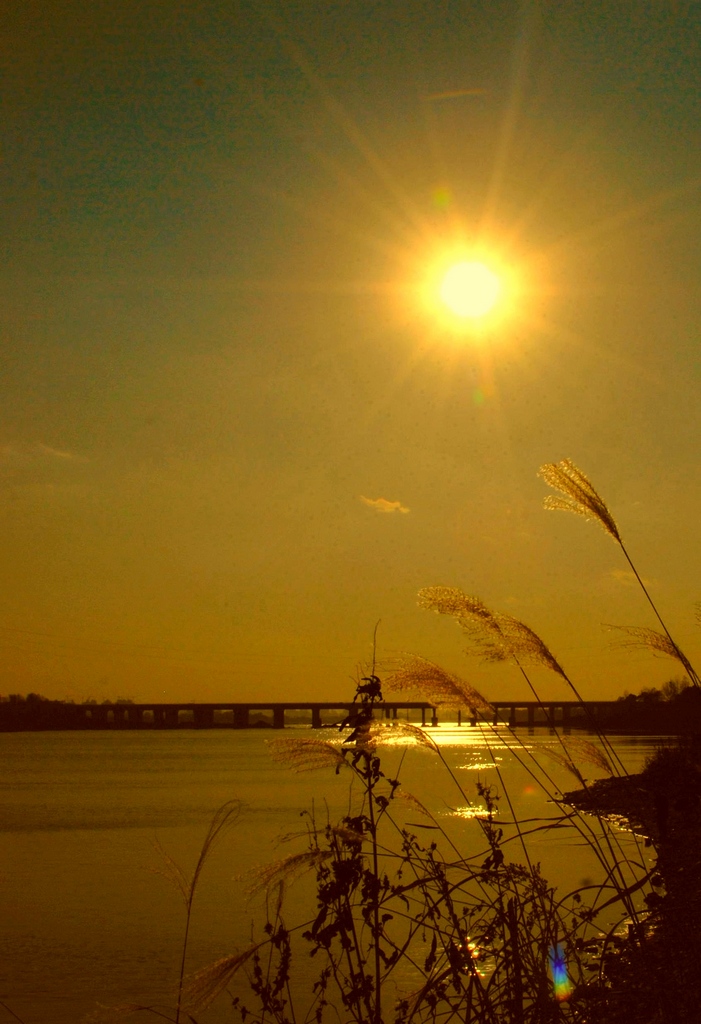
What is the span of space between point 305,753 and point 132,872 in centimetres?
2342

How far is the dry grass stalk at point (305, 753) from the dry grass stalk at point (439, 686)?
14.2 inches

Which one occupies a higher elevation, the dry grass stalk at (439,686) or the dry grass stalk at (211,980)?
the dry grass stalk at (439,686)

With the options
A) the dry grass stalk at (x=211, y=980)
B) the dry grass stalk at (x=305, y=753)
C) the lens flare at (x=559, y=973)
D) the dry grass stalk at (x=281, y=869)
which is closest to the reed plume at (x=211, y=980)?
the dry grass stalk at (x=211, y=980)

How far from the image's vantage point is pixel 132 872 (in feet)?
82.1

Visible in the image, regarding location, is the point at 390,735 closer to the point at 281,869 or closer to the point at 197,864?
the point at 281,869

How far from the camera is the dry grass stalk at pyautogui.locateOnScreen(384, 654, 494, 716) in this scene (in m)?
3.66

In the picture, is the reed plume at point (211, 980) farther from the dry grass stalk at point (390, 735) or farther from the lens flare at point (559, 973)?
the lens flare at point (559, 973)

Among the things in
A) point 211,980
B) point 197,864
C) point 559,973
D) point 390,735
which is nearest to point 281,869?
point 211,980

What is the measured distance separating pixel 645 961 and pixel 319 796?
41.1 m

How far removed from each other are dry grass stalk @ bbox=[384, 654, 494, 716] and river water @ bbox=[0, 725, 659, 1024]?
1.05ft

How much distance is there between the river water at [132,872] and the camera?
1384 centimetres

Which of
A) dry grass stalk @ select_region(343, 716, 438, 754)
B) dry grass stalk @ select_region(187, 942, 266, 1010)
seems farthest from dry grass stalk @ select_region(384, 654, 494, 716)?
dry grass stalk @ select_region(187, 942, 266, 1010)

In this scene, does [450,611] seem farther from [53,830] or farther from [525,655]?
[53,830]

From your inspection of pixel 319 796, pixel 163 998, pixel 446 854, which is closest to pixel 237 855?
pixel 446 854
